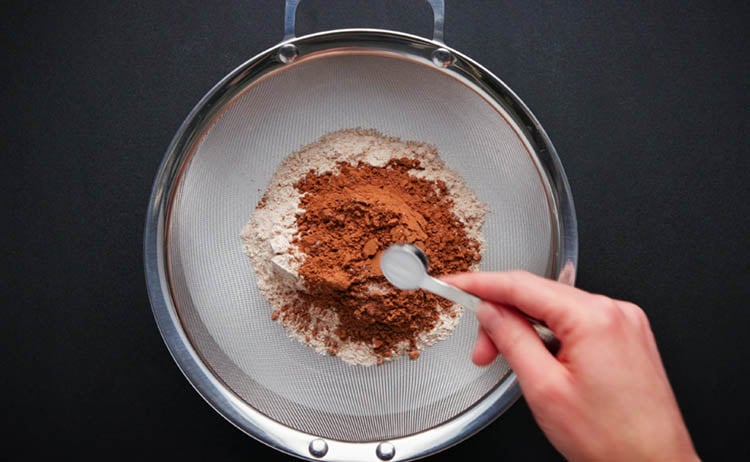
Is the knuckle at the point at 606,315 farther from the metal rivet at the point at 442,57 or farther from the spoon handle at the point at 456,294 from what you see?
the metal rivet at the point at 442,57

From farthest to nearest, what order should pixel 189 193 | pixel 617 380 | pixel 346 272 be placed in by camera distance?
pixel 189 193
pixel 346 272
pixel 617 380

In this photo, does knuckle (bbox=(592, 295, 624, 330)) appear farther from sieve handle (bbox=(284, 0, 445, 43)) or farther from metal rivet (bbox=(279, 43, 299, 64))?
metal rivet (bbox=(279, 43, 299, 64))

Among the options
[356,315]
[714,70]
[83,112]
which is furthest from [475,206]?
[83,112]

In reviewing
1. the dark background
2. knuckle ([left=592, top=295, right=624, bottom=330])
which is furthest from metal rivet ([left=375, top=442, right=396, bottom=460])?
knuckle ([left=592, top=295, right=624, bottom=330])

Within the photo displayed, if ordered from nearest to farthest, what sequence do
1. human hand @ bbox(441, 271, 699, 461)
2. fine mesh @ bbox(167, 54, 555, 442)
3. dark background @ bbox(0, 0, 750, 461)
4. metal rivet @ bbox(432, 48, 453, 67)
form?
1. human hand @ bbox(441, 271, 699, 461)
2. metal rivet @ bbox(432, 48, 453, 67)
3. fine mesh @ bbox(167, 54, 555, 442)
4. dark background @ bbox(0, 0, 750, 461)

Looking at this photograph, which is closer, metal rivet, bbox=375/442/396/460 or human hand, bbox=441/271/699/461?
human hand, bbox=441/271/699/461

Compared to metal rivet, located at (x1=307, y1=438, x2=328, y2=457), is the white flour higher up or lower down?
higher up

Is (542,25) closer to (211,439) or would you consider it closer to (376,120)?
(376,120)
